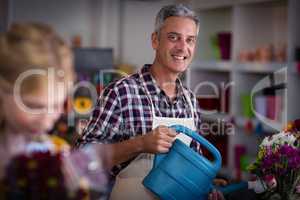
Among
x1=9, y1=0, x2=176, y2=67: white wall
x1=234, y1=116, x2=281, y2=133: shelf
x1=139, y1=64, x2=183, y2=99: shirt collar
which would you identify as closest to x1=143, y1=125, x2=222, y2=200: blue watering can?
x1=139, y1=64, x2=183, y2=99: shirt collar

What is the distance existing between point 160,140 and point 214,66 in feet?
6.47

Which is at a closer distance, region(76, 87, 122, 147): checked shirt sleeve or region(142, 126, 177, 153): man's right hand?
region(142, 126, 177, 153): man's right hand

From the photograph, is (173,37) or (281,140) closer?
(281,140)

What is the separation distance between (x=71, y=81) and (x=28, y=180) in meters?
0.17

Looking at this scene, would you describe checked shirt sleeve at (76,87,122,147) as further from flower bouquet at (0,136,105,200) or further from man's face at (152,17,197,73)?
flower bouquet at (0,136,105,200)

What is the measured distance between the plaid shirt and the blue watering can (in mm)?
188

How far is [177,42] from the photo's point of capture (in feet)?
4.64

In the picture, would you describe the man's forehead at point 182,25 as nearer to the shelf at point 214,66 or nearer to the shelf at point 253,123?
the shelf at point 253,123

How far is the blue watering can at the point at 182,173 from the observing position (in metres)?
1.19

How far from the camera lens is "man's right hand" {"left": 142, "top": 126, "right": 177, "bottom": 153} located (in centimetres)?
122

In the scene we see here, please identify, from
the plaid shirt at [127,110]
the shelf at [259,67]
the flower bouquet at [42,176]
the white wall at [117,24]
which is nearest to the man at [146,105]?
the plaid shirt at [127,110]

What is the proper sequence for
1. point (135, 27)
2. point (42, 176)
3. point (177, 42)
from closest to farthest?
point (42, 176)
point (177, 42)
point (135, 27)

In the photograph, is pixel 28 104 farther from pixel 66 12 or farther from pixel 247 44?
pixel 66 12

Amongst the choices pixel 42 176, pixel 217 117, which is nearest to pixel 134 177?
pixel 42 176
